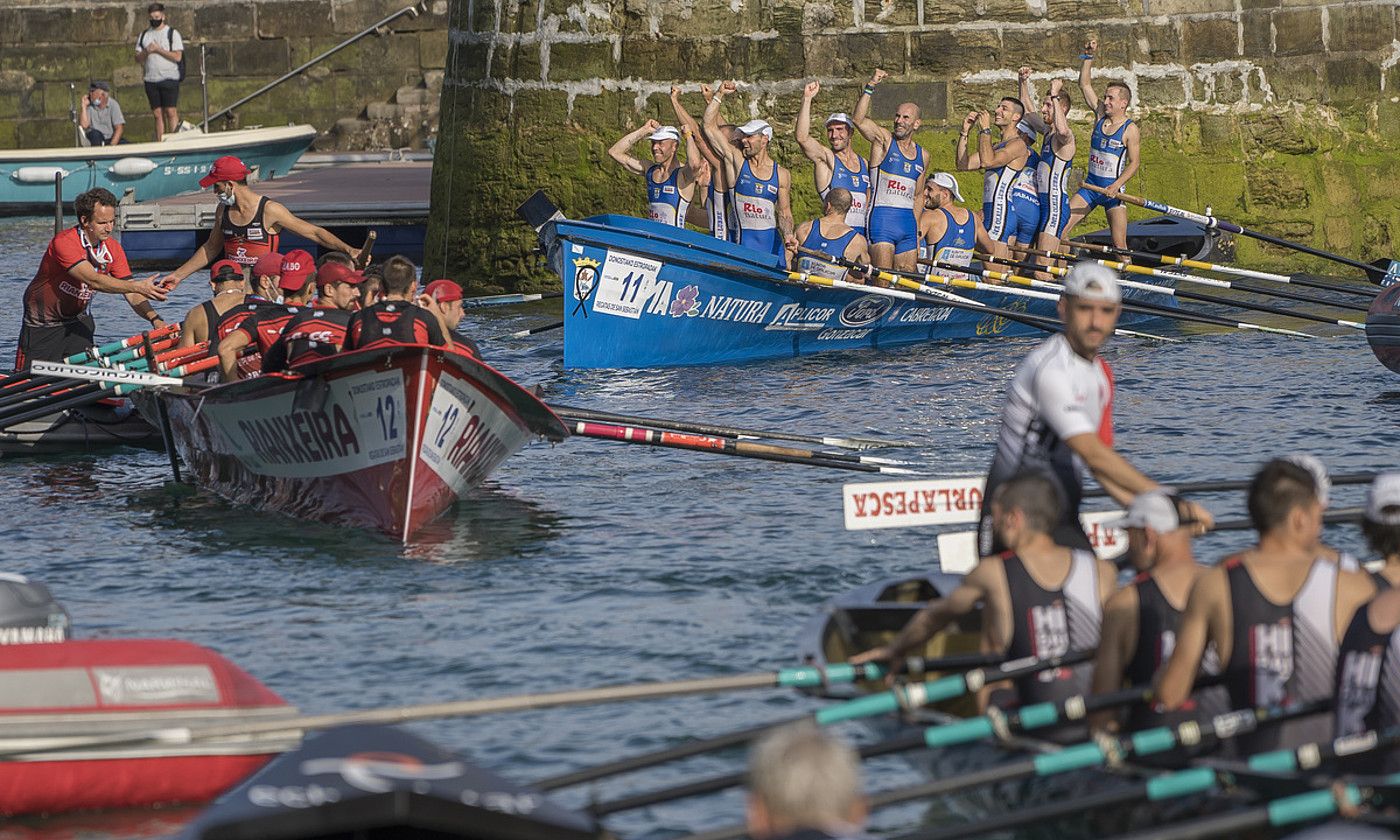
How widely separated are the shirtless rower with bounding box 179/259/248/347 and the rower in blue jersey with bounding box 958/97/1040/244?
8.42 meters

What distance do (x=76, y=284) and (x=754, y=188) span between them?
6.66 metres

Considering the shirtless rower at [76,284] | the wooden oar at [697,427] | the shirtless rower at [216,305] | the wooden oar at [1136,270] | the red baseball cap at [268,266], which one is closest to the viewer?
the wooden oar at [697,427]

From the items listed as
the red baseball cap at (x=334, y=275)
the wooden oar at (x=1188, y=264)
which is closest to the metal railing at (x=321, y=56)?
the wooden oar at (x=1188, y=264)

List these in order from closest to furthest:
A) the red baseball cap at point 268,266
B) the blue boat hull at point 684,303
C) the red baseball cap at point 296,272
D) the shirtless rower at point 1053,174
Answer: the red baseball cap at point 296,272 → the red baseball cap at point 268,266 → the blue boat hull at point 684,303 → the shirtless rower at point 1053,174

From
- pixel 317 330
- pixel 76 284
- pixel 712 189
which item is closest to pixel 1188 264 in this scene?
pixel 712 189

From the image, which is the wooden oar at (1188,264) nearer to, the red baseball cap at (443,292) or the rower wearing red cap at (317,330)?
the red baseball cap at (443,292)

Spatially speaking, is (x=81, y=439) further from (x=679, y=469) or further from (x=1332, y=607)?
(x=1332, y=607)

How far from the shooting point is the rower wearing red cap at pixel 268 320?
12.3 meters

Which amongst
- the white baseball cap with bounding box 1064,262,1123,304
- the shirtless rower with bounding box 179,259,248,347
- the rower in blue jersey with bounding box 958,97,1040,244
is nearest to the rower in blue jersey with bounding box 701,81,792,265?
the rower in blue jersey with bounding box 958,97,1040,244

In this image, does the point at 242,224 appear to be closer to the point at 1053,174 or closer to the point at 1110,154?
the point at 1053,174

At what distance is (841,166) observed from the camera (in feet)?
59.9

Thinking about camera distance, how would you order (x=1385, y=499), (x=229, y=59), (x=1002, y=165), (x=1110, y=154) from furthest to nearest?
1. (x=229, y=59)
2. (x=1110, y=154)
3. (x=1002, y=165)
4. (x=1385, y=499)

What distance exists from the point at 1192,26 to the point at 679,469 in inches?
416

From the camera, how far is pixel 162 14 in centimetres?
3077
